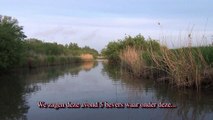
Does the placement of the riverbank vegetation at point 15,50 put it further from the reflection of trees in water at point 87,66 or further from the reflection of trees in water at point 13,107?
the reflection of trees in water at point 13,107

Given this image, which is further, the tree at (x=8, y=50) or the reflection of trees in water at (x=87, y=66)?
the reflection of trees in water at (x=87, y=66)

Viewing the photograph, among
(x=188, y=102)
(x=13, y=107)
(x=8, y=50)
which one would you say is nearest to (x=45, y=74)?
(x=8, y=50)

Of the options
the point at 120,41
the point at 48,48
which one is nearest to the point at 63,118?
the point at 120,41

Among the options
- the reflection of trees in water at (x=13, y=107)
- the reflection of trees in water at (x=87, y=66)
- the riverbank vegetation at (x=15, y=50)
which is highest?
the riverbank vegetation at (x=15, y=50)

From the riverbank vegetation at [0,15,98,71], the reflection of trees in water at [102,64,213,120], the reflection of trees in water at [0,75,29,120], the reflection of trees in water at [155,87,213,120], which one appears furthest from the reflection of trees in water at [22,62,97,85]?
the reflection of trees in water at [155,87,213,120]

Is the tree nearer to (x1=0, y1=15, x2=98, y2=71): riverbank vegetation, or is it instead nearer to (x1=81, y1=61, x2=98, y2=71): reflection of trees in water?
(x1=0, y1=15, x2=98, y2=71): riverbank vegetation

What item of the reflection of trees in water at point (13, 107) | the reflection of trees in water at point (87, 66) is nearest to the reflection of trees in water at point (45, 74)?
the reflection of trees in water at point (87, 66)

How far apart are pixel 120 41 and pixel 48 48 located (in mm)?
16434

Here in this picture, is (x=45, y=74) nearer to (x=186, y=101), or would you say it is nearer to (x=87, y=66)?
(x=186, y=101)

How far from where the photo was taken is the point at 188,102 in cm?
1081

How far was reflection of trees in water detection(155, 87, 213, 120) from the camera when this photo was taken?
892 centimetres

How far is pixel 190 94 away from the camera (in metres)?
12.4

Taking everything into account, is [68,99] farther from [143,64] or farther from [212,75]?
[143,64]

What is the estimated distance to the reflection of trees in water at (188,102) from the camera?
351 inches
